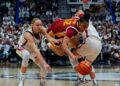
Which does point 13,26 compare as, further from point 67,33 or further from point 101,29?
point 67,33

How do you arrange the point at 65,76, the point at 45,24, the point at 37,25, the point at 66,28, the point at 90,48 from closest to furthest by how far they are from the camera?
the point at 66,28 < the point at 90,48 < the point at 37,25 < the point at 65,76 < the point at 45,24

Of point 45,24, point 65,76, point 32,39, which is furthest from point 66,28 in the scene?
point 45,24

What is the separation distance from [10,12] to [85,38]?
559 inches

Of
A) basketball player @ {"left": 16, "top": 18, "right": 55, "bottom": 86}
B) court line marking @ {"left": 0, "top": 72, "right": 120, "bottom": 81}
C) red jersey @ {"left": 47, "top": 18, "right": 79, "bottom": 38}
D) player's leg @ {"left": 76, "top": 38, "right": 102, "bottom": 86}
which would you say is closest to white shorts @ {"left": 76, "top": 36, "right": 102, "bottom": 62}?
player's leg @ {"left": 76, "top": 38, "right": 102, "bottom": 86}

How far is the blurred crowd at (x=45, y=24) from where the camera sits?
1770 centimetres

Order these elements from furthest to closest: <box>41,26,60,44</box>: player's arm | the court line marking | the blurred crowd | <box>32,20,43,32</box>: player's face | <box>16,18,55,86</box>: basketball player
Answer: the blurred crowd → the court line marking → <box>32,20,43,32</box>: player's face → <box>16,18,55,86</box>: basketball player → <box>41,26,60,44</box>: player's arm

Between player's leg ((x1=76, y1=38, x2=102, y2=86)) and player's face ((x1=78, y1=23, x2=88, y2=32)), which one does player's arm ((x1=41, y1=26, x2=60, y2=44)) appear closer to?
player's leg ((x1=76, y1=38, x2=102, y2=86))

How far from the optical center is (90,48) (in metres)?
9.22

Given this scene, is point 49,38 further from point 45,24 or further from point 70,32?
point 45,24

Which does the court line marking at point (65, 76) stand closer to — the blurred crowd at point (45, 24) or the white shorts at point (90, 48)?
the white shorts at point (90, 48)

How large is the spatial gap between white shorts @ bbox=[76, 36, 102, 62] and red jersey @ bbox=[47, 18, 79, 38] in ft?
1.70

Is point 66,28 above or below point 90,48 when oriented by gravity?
above

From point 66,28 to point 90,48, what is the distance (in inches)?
30.3

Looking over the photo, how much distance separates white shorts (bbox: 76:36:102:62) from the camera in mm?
9195
